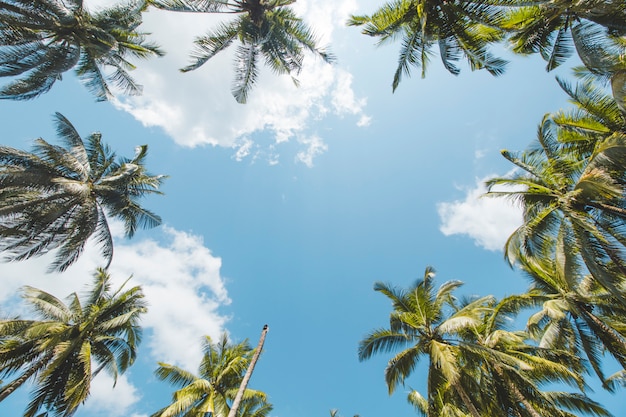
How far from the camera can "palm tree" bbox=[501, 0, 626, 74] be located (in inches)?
309

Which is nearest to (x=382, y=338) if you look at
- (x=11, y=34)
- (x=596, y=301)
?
(x=596, y=301)

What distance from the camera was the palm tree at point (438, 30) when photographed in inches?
365

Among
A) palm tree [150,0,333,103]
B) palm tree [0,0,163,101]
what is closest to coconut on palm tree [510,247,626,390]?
palm tree [150,0,333,103]

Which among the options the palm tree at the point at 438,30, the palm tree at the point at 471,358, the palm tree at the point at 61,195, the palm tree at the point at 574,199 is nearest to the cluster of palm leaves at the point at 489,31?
the palm tree at the point at 438,30

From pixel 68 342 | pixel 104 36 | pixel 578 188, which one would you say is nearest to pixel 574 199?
pixel 578 188

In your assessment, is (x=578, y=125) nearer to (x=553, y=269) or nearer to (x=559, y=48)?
(x=559, y=48)

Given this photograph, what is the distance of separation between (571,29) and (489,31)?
7.16ft

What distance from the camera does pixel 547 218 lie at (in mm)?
11312

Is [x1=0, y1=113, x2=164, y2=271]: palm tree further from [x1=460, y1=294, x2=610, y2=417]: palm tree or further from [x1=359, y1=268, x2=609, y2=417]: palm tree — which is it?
[x1=460, y1=294, x2=610, y2=417]: palm tree

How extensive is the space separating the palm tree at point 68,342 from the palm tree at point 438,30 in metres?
15.4

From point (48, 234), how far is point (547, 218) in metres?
19.7

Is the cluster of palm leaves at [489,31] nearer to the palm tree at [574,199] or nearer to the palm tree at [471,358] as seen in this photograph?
the palm tree at [574,199]

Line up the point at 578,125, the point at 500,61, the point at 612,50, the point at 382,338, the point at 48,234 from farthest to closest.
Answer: the point at 382,338
the point at 48,234
the point at 578,125
the point at 500,61
the point at 612,50

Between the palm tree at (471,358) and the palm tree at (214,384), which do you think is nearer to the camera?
the palm tree at (471,358)
